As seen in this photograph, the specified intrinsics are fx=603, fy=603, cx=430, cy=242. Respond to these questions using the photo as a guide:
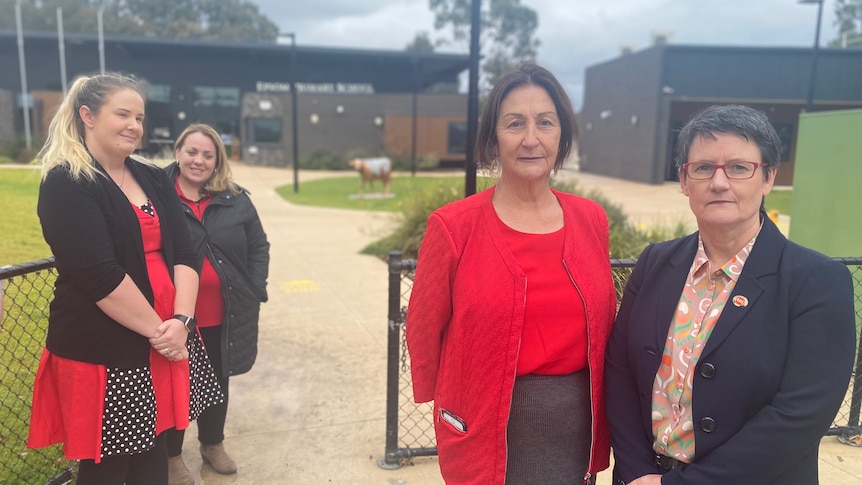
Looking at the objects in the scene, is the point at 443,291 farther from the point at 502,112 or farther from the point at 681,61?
the point at 681,61

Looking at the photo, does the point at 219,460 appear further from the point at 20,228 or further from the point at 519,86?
the point at 20,228

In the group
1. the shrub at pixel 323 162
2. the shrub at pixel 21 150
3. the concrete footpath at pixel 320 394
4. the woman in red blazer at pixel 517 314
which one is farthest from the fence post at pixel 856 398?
the shrub at pixel 323 162

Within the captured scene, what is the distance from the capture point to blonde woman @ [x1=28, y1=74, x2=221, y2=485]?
2.10 m

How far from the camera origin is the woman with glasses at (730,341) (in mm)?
1482

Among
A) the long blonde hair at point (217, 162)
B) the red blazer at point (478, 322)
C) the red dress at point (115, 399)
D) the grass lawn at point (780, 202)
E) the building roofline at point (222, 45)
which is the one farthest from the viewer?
the building roofline at point (222, 45)

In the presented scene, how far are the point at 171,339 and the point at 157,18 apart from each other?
78.8 metres

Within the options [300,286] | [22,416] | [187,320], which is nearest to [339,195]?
[300,286]

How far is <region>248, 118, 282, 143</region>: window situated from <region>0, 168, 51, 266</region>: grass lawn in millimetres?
27649

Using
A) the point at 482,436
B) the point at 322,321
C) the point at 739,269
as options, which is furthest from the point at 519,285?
the point at 322,321

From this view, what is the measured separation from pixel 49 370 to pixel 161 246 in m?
0.62

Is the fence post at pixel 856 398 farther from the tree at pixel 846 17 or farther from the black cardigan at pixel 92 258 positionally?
the tree at pixel 846 17

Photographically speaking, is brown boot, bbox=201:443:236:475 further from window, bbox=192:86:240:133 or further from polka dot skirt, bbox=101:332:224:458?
window, bbox=192:86:240:133

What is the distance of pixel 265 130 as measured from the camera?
3572 cm

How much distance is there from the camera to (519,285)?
5.69ft
